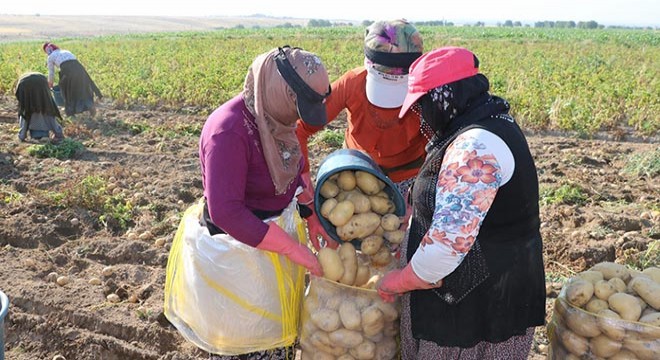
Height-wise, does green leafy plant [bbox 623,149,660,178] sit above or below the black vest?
below

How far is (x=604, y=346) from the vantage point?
7.01 ft

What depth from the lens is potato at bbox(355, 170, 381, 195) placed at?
2.45m

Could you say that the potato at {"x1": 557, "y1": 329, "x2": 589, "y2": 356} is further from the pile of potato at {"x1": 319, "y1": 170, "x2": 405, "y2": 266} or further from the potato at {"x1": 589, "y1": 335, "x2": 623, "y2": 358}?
→ the pile of potato at {"x1": 319, "y1": 170, "x2": 405, "y2": 266}

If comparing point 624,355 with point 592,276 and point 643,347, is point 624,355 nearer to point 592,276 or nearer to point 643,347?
point 643,347

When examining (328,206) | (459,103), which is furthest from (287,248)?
(459,103)

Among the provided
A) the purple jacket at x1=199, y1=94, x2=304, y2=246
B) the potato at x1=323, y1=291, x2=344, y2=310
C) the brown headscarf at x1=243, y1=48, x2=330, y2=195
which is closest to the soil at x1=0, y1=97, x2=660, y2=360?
the potato at x1=323, y1=291, x2=344, y2=310

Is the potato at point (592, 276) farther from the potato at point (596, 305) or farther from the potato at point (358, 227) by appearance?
the potato at point (358, 227)

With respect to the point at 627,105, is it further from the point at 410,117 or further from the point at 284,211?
the point at 284,211

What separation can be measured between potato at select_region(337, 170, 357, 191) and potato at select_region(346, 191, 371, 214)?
4cm

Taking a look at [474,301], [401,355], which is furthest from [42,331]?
[474,301]

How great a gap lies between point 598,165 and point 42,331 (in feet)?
19.3

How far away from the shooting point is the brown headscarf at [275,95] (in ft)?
6.61

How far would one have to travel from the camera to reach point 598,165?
6879 millimetres

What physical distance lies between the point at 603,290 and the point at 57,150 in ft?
21.4
